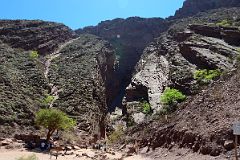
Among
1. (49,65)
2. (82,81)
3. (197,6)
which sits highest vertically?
(197,6)

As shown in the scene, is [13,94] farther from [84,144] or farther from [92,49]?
[92,49]

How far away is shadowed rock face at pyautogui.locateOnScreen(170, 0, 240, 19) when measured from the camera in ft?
365

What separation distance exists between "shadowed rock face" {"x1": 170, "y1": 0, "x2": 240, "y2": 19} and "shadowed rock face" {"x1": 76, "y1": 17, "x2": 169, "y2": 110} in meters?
8.12

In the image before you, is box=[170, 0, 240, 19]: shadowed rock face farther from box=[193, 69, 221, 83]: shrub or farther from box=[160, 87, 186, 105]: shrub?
box=[160, 87, 186, 105]: shrub

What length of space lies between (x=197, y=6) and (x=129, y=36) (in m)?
22.3

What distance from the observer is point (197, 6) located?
118 meters

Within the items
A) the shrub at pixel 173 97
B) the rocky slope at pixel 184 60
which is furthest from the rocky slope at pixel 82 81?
the shrub at pixel 173 97

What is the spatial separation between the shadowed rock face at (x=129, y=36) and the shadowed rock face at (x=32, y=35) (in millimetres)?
18748

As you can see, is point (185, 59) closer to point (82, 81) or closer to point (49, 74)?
point (82, 81)

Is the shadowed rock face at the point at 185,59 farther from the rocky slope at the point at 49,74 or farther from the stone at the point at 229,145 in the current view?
the stone at the point at 229,145

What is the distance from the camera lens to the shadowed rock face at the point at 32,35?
74.4 meters

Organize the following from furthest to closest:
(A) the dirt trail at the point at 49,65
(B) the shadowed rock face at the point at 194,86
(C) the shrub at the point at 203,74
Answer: (A) the dirt trail at the point at 49,65, (C) the shrub at the point at 203,74, (B) the shadowed rock face at the point at 194,86

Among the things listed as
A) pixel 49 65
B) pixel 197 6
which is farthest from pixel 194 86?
pixel 197 6

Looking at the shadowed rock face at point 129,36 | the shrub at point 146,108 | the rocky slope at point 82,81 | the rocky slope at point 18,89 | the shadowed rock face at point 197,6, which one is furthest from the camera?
the shadowed rock face at point 197,6
